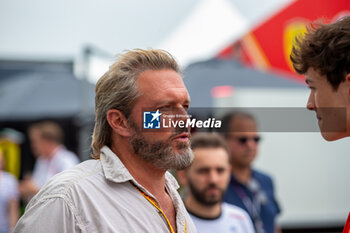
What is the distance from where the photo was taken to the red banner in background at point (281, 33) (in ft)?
A: 31.4

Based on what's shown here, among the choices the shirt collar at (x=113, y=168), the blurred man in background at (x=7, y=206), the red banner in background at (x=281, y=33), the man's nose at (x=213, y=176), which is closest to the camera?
the shirt collar at (x=113, y=168)

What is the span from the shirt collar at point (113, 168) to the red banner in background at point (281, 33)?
7784 mm

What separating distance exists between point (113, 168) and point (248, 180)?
1.99m

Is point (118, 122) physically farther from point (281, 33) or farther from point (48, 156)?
point (281, 33)

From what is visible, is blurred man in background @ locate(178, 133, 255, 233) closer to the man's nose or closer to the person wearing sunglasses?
the man's nose

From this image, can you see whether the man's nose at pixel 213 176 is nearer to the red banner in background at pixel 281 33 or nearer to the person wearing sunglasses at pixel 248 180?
the person wearing sunglasses at pixel 248 180

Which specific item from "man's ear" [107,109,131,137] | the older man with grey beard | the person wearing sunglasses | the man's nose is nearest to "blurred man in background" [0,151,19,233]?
the person wearing sunglasses

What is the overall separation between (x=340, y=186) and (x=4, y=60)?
6.97m

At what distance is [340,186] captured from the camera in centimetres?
646

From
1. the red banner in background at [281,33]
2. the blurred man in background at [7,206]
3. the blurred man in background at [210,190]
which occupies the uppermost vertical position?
the red banner in background at [281,33]

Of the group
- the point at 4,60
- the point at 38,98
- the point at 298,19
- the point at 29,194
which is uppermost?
the point at 298,19

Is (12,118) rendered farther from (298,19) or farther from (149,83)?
(149,83)

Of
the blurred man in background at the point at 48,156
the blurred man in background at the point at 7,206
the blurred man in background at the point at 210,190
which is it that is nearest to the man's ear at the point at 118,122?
the blurred man in background at the point at 210,190

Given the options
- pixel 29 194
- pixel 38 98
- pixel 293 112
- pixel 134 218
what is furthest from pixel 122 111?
pixel 38 98
